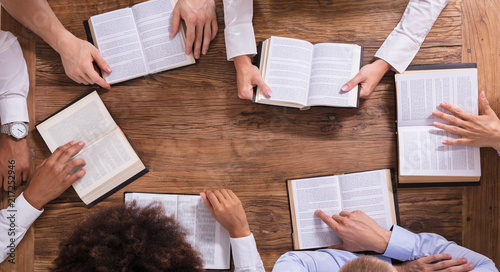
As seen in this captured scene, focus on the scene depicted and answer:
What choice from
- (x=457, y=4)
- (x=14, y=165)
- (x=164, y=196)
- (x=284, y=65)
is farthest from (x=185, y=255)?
(x=457, y=4)

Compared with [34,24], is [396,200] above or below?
below

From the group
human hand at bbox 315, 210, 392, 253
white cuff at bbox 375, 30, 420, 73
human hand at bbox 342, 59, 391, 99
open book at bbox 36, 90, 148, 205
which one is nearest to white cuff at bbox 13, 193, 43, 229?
open book at bbox 36, 90, 148, 205

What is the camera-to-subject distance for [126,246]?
89cm

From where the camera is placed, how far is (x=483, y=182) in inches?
57.6

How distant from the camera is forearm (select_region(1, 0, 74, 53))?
146cm

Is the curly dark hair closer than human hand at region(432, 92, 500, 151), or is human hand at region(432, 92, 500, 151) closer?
the curly dark hair

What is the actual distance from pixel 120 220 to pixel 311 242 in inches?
30.8

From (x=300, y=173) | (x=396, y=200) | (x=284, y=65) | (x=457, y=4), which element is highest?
(x=457, y=4)

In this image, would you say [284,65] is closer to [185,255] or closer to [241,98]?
[241,98]

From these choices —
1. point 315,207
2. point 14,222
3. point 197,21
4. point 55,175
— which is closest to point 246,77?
point 197,21

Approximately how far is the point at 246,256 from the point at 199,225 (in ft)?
0.74

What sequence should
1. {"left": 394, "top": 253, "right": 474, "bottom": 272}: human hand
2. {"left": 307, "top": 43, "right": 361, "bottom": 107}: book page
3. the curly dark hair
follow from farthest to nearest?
1. {"left": 307, "top": 43, "right": 361, "bottom": 107}: book page
2. {"left": 394, "top": 253, "right": 474, "bottom": 272}: human hand
3. the curly dark hair

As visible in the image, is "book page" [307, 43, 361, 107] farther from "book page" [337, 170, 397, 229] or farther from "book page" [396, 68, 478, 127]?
"book page" [337, 170, 397, 229]

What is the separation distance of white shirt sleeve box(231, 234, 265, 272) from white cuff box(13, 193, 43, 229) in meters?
0.78
